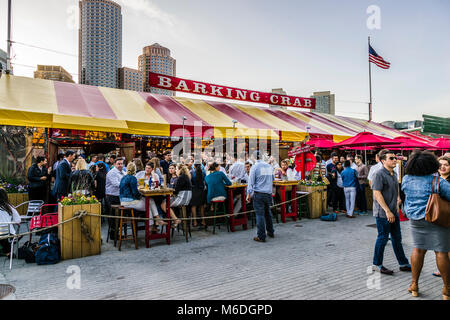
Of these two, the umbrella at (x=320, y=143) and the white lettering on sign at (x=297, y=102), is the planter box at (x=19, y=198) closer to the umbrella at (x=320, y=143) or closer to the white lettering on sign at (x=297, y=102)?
the umbrella at (x=320, y=143)

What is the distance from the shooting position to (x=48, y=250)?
4621 millimetres

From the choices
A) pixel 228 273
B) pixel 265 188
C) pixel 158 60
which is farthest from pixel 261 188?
pixel 158 60

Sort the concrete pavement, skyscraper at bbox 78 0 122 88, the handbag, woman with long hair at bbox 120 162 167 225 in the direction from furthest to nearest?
skyscraper at bbox 78 0 122 88, woman with long hair at bbox 120 162 167 225, the concrete pavement, the handbag

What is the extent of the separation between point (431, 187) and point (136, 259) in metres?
4.44

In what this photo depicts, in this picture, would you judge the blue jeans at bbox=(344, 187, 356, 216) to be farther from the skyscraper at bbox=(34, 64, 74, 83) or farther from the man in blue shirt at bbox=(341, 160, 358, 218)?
the skyscraper at bbox=(34, 64, 74, 83)

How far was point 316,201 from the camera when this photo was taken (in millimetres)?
8383

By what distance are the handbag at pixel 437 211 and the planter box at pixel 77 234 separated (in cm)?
502

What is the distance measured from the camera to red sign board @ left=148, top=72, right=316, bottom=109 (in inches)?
530

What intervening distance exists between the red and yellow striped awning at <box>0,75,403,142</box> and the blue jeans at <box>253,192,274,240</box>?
5.21 metres

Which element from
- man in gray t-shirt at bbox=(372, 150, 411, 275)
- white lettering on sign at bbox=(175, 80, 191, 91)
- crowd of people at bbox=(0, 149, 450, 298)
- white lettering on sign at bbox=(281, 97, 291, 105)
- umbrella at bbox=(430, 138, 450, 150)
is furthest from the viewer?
white lettering on sign at bbox=(281, 97, 291, 105)

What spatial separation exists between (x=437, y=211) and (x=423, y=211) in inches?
6.3

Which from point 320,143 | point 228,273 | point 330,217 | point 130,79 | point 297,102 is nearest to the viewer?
point 228,273

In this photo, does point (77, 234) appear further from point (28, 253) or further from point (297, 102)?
point (297, 102)

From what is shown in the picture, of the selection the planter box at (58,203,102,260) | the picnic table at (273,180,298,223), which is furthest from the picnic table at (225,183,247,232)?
the planter box at (58,203,102,260)
